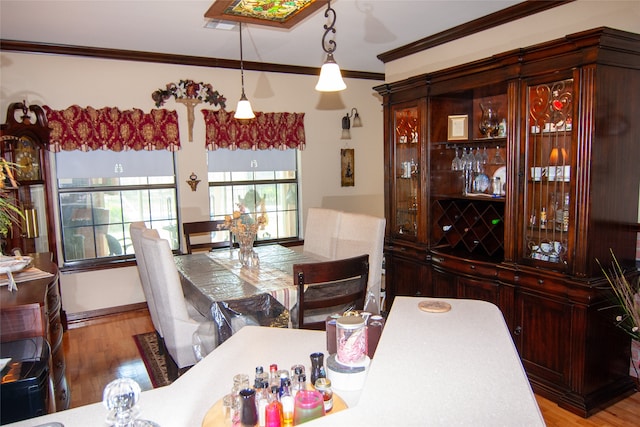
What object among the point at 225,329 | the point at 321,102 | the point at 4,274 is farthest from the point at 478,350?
the point at 321,102

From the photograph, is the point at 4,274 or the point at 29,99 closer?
the point at 4,274

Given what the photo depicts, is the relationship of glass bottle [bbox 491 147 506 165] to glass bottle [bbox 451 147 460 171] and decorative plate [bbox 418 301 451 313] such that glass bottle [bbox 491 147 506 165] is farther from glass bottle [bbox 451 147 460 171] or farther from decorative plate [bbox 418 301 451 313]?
decorative plate [bbox 418 301 451 313]

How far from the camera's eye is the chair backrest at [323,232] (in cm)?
374

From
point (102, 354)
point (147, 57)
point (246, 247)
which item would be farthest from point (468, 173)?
point (102, 354)

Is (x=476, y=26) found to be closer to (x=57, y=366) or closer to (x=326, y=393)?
(x=326, y=393)

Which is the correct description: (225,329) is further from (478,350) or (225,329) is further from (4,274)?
(478,350)

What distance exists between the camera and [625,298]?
8.27 feet

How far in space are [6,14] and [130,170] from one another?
5.52 feet

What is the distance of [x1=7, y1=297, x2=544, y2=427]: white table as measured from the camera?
0.91 meters

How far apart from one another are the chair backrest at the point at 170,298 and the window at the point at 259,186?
2.19 meters

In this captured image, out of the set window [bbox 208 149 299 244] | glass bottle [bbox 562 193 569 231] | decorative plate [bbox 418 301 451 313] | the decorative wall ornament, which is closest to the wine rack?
glass bottle [bbox 562 193 569 231]

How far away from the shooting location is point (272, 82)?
5.09 metres

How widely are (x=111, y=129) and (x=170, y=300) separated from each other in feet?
7.93

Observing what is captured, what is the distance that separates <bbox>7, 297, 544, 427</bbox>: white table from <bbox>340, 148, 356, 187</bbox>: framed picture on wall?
3.97 meters
